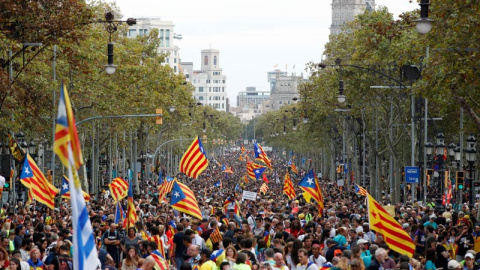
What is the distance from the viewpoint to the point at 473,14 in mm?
22375

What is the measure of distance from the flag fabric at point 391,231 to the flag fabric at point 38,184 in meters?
9.99

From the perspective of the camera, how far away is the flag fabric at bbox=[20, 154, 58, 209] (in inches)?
961

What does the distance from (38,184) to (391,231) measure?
1106cm

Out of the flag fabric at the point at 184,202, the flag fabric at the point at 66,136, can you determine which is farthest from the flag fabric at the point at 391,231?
the flag fabric at the point at 66,136

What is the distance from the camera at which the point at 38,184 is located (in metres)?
24.8

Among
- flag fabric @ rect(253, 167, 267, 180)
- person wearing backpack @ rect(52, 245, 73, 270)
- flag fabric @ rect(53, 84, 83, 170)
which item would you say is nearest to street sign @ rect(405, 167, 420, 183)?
flag fabric @ rect(253, 167, 267, 180)

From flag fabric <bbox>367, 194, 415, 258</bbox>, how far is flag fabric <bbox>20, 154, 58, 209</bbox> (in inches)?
393

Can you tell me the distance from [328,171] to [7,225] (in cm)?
8720

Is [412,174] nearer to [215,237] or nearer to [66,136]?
[215,237]

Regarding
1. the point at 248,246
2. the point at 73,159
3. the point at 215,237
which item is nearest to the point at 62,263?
the point at 248,246

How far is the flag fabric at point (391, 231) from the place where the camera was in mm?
16078

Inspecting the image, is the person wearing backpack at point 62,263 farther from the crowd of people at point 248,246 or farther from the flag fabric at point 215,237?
the flag fabric at point 215,237

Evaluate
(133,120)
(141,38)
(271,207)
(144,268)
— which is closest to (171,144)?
(141,38)

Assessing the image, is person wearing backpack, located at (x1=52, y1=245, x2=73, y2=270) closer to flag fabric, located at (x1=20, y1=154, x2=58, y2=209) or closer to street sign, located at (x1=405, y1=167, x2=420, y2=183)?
flag fabric, located at (x1=20, y1=154, x2=58, y2=209)
